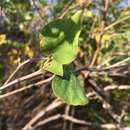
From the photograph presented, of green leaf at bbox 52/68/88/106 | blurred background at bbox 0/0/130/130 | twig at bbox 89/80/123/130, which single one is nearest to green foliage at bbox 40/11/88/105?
green leaf at bbox 52/68/88/106

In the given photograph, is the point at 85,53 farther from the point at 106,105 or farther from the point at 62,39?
the point at 62,39

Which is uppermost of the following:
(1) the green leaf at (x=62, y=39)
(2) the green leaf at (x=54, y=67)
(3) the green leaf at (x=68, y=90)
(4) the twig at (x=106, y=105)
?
(1) the green leaf at (x=62, y=39)

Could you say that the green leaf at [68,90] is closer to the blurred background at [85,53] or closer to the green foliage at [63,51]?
the green foliage at [63,51]

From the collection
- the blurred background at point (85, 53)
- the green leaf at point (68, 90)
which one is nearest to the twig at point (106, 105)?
the blurred background at point (85, 53)

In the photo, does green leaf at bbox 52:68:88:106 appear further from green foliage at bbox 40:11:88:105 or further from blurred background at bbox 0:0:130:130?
blurred background at bbox 0:0:130:130

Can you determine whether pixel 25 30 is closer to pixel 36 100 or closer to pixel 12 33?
pixel 12 33

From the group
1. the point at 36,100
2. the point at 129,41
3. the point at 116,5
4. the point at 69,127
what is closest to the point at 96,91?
the point at 129,41
